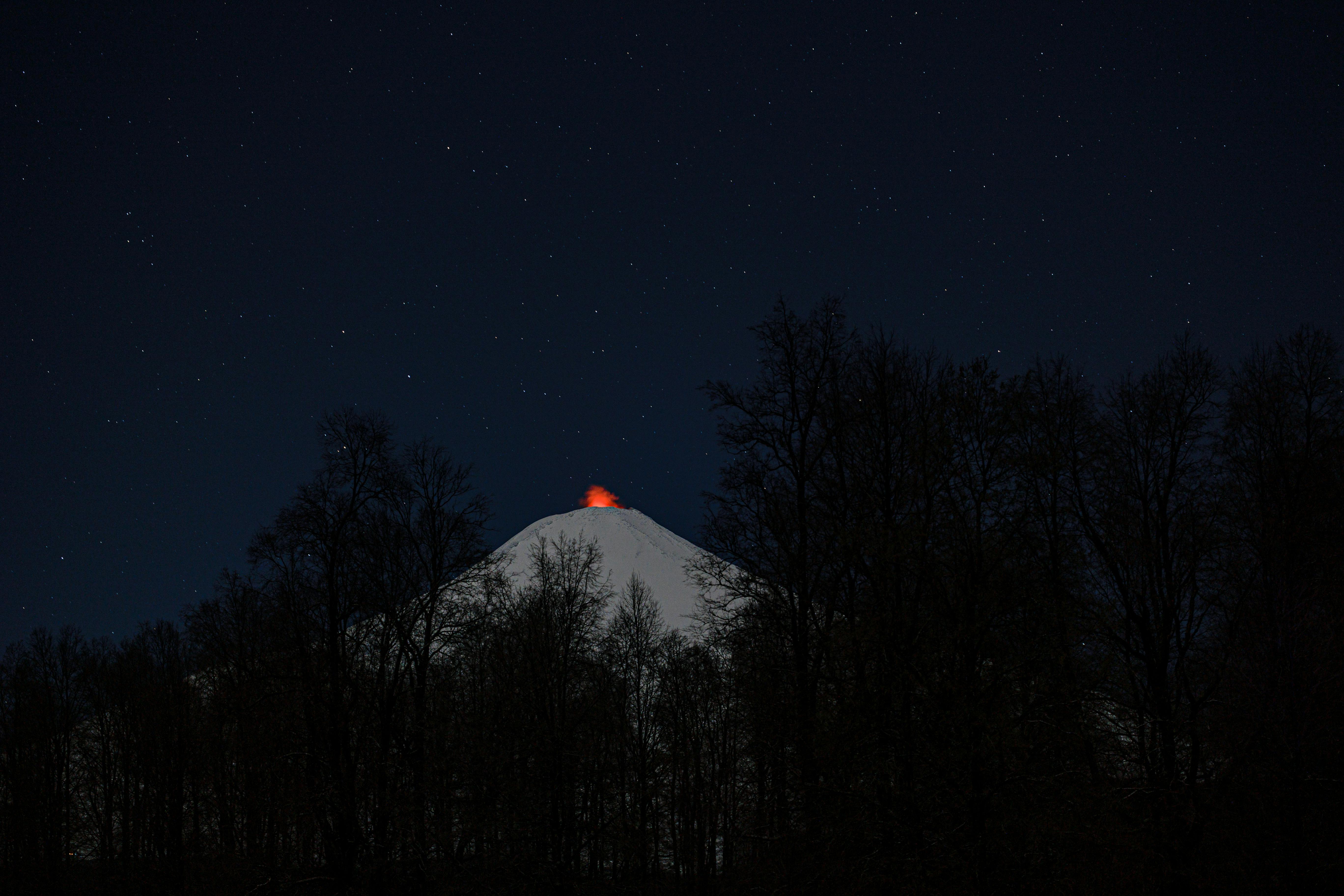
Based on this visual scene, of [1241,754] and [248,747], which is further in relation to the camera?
[248,747]

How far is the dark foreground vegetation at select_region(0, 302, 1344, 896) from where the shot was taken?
1442 cm

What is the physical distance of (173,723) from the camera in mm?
45156

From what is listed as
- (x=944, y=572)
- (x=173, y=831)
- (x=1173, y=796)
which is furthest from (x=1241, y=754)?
(x=173, y=831)

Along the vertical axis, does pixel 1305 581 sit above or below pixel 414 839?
above

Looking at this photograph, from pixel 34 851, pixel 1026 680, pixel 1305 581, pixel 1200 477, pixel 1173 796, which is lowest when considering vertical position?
pixel 34 851

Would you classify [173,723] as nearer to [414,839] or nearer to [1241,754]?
[414,839]

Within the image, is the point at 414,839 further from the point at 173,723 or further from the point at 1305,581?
the point at 173,723

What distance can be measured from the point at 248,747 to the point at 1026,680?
2892 cm

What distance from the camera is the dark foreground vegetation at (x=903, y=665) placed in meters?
14.4

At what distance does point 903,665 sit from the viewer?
14.5 m

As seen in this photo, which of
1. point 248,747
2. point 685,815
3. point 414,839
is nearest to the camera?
point 414,839

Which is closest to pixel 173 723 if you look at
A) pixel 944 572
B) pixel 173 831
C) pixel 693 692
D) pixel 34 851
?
pixel 173 831

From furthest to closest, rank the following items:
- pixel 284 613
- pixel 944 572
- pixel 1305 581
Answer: pixel 284 613 → pixel 1305 581 → pixel 944 572

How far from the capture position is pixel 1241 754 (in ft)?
62.2
